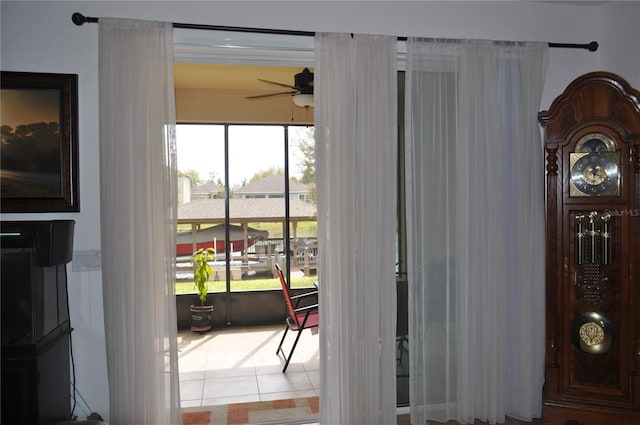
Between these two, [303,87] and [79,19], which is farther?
[303,87]

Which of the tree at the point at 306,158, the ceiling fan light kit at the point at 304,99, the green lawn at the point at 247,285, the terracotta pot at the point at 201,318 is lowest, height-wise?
the terracotta pot at the point at 201,318

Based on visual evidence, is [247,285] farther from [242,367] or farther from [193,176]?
[242,367]

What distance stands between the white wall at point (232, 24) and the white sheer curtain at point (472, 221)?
223 millimetres

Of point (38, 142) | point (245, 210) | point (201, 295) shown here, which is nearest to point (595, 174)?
point (38, 142)

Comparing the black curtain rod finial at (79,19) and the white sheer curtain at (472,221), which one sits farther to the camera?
the white sheer curtain at (472,221)

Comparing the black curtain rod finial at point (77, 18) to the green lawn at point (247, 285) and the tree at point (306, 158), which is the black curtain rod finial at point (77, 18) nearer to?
the tree at point (306, 158)

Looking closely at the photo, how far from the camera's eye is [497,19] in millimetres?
2975

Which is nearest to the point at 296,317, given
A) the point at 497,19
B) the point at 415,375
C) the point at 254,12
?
the point at 415,375

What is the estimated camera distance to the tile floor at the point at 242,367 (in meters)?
3.51

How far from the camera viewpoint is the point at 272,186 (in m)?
5.75

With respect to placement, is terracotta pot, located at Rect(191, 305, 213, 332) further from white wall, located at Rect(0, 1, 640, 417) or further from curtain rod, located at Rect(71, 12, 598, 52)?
curtain rod, located at Rect(71, 12, 598, 52)

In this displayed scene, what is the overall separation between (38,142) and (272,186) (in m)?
3.37

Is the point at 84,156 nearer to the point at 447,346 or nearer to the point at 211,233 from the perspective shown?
the point at 447,346

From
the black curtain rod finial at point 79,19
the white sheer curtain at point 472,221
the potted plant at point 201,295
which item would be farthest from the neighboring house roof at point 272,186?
the black curtain rod finial at point 79,19
